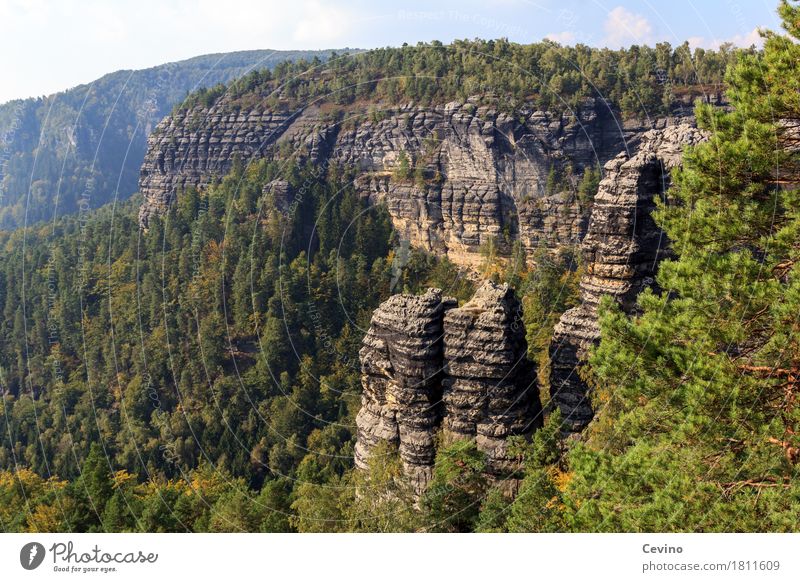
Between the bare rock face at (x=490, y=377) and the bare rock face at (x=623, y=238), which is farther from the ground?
the bare rock face at (x=623, y=238)

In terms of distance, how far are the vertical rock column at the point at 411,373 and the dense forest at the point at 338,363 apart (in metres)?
0.91

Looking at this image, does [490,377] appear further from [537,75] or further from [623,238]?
[537,75]

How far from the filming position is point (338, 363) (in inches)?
2304

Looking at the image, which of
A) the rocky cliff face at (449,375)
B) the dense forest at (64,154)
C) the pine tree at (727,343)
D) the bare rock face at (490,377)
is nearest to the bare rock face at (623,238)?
the bare rock face at (490,377)

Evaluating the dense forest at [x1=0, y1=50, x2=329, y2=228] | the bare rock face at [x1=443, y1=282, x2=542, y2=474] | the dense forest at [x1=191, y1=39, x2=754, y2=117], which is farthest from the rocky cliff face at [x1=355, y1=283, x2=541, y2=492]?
the dense forest at [x1=0, y1=50, x2=329, y2=228]

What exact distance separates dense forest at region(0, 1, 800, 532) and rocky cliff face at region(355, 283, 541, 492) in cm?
93

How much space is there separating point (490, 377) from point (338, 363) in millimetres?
33790

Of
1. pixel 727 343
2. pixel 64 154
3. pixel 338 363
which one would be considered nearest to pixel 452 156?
pixel 338 363

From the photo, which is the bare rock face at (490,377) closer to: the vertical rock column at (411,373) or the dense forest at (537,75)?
the vertical rock column at (411,373)

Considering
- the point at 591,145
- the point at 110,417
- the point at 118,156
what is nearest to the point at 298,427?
the point at 110,417

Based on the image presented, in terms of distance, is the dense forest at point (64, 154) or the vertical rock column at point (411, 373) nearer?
the vertical rock column at point (411, 373)

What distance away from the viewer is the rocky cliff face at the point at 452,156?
7006 centimetres

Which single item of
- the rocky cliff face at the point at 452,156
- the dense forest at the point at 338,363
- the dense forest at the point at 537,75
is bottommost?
the dense forest at the point at 338,363

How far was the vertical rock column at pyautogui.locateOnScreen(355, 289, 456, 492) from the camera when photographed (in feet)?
87.5
